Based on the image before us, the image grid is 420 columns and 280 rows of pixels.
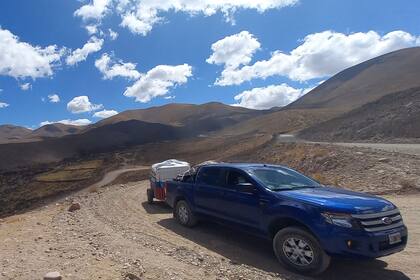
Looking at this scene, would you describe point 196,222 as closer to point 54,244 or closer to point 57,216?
point 54,244

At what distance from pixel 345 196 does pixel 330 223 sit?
2.79 feet

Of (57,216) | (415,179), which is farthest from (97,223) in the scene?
(415,179)

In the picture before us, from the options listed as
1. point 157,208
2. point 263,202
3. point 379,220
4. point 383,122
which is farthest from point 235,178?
point 383,122

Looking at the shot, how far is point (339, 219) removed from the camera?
6047mm

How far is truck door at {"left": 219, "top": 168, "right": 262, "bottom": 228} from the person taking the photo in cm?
742

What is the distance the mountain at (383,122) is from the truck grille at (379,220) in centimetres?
2865

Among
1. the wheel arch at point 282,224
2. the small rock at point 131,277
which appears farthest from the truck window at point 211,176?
the small rock at point 131,277

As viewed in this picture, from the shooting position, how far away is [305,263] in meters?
6.39

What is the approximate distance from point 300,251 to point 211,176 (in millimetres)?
3021

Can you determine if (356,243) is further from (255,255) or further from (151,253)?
(151,253)

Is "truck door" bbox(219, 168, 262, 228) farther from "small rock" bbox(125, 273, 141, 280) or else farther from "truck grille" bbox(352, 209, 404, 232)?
"small rock" bbox(125, 273, 141, 280)

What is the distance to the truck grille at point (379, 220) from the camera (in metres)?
6.02

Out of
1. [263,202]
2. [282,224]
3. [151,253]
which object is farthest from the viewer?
[151,253]

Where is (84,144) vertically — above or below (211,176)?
above
